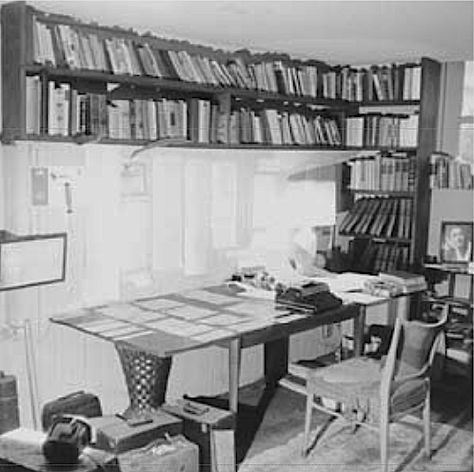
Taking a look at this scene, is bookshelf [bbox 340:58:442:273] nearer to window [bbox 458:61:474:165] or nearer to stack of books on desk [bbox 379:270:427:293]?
window [bbox 458:61:474:165]

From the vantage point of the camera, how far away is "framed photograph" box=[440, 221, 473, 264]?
15.2 feet

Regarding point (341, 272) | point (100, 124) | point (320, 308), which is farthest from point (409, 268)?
point (100, 124)

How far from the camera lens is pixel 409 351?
327 cm

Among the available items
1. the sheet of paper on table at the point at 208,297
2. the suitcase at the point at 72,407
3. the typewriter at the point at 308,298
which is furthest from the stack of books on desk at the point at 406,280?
the suitcase at the point at 72,407

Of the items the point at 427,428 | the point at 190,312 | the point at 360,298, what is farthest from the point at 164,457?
the point at 360,298

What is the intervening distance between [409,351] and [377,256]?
167 centimetres

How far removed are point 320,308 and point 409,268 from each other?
131 centimetres

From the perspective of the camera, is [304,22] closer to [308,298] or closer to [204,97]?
[204,97]

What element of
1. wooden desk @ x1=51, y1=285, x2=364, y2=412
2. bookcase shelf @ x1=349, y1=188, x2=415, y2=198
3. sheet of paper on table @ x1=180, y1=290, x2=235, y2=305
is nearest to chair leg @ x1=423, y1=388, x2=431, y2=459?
wooden desk @ x1=51, y1=285, x2=364, y2=412

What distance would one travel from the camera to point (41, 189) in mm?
3393

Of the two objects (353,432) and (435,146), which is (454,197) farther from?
(353,432)

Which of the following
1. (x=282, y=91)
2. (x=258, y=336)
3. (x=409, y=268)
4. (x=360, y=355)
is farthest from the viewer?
(x=409, y=268)

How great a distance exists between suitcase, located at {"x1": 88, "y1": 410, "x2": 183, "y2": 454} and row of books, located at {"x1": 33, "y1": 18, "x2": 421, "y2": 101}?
5.20 feet

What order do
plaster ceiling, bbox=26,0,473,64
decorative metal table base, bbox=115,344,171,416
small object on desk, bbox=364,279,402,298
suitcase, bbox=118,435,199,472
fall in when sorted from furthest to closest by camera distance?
small object on desk, bbox=364,279,402,298 < decorative metal table base, bbox=115,344,171,416 < plaster ceiling, bbox=26,0,473,64 < suitcase, bbox=118,435,199,472
